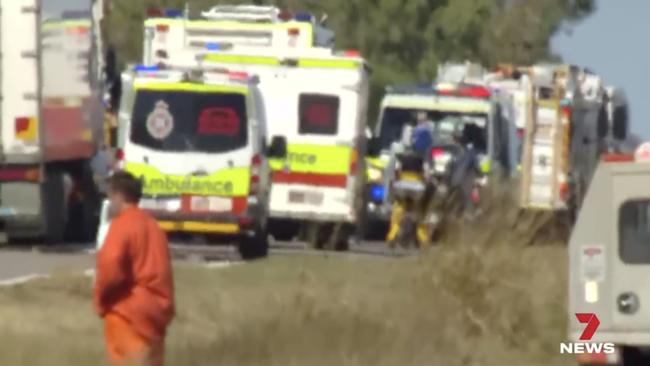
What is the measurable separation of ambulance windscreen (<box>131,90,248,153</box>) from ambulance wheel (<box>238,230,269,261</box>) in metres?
1.30

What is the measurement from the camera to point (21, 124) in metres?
26.1

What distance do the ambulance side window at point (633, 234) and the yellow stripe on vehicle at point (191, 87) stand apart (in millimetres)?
11825

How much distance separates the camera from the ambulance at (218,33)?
31.4 meters

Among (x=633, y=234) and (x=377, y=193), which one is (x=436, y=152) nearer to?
(x=377, y=193)

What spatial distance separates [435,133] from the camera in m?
32.9

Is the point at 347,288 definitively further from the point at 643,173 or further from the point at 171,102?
the point at 171,102

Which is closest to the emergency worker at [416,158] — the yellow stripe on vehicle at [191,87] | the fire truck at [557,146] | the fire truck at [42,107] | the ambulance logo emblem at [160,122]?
the fire truck at [557,146]

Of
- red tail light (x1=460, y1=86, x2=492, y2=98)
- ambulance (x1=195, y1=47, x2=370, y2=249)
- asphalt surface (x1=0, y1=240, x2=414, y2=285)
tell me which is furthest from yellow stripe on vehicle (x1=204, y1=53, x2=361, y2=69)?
red tail light (x1=460, y1=86, x2=492, y2=98)

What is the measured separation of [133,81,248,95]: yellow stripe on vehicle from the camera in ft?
85.6

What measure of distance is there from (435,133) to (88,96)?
6158 mm

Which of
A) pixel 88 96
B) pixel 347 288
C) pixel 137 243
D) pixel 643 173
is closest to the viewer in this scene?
pixel 137 243

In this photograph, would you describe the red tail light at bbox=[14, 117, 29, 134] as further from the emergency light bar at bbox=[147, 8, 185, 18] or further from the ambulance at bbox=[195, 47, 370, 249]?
the emergency light bar at bbox=[147, 8, 185, 18]

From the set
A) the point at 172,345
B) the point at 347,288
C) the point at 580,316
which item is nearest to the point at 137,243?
the point at 172,345

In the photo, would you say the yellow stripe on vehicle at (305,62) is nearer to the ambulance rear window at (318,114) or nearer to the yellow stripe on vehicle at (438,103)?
the ambulance rear window at (318,114)
